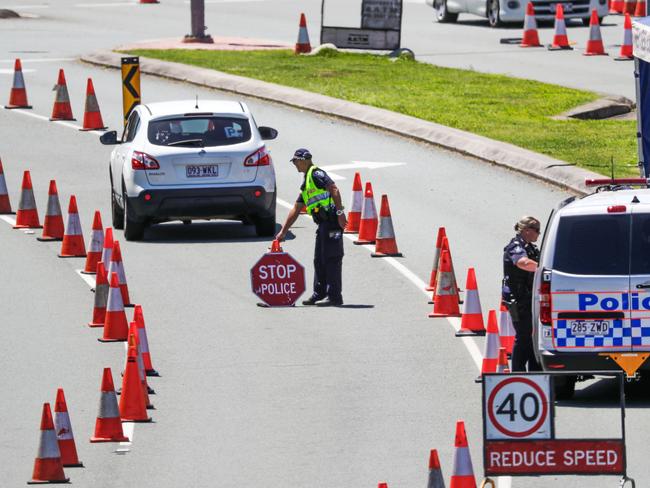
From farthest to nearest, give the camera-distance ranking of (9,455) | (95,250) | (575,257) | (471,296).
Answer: (95,250)
(471,296)
(575,257)
(9,455)

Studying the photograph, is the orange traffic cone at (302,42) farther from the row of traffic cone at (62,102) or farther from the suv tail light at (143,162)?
the suv tail light at (143,162)

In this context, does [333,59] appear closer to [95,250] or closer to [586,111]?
[586,111]

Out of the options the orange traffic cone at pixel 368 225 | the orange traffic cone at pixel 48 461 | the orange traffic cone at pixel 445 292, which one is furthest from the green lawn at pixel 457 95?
the orange traffic cone at pixel 48 461

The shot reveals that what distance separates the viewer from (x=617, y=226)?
15.4 m

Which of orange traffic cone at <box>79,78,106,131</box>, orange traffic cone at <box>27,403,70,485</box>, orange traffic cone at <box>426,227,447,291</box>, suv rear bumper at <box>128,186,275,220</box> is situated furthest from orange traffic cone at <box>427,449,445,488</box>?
orange traffic cone at <box>79,78,106,131</box>

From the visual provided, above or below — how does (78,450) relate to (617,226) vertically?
below

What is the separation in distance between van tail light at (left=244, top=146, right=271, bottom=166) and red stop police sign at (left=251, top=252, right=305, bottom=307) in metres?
4.10

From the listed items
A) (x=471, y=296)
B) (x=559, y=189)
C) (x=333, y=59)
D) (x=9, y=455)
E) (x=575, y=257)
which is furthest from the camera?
(x=333, y=59)

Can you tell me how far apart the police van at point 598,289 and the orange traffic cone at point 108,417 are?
3.58 meters

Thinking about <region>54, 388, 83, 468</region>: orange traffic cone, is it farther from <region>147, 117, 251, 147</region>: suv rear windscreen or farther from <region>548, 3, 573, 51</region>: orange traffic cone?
<region>548, 3, 573, 51</region>: orange traffic cone

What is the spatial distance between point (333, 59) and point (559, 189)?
14.9 meters

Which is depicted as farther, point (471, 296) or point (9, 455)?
point (471, 296)

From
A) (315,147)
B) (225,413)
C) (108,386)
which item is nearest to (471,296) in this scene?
(225,413)

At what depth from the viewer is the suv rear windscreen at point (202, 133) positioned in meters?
24.2
